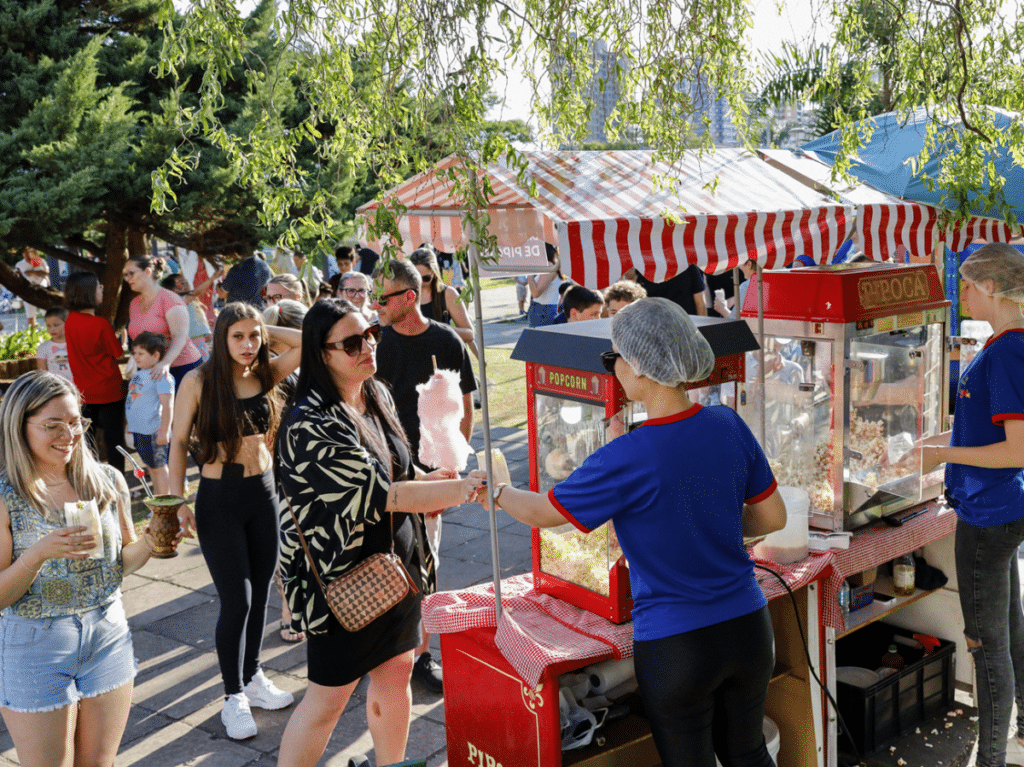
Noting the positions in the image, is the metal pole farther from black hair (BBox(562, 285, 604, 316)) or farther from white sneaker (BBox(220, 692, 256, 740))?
white sneaker (BBox(220, 692, 256, 740))

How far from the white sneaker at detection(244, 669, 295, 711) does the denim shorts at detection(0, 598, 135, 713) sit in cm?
153

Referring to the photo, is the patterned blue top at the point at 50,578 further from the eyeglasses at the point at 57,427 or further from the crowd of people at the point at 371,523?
the eyeglasses at the point at 57,427

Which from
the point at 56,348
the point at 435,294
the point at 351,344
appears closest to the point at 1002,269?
the point at 351,344

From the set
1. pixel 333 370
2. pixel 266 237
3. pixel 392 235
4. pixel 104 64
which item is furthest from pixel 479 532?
pixel 104 64

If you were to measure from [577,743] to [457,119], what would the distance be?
2181mm

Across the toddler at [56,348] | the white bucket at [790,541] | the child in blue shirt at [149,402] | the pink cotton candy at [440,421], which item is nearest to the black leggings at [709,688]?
the white bucket at [790,541]

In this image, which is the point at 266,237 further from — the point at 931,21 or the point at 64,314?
the point at 931,21

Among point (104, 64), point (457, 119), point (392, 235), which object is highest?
point (104, 64)

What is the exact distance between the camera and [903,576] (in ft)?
13.6

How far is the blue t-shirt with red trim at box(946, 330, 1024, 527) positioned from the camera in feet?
11.0

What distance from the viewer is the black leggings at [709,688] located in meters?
2.52

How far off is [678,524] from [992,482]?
1.76 m

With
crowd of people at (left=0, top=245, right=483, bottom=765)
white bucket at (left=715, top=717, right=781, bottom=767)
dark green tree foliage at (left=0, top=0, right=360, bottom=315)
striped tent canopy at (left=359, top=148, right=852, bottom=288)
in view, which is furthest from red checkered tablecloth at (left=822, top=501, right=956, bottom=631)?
dark green tree foliage at (left=0, top=0, right=360, bottom=315)

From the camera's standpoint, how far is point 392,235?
2689mm
